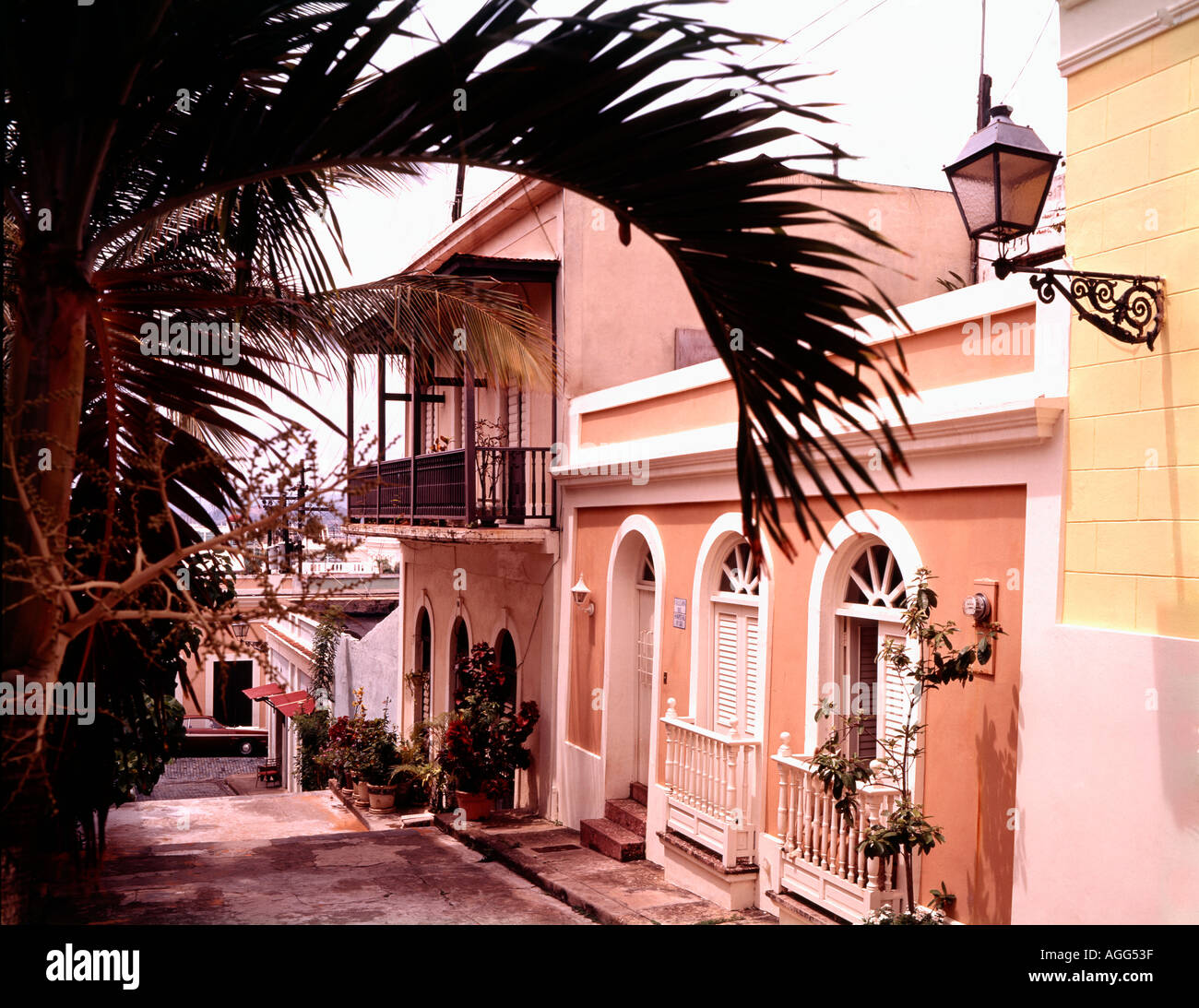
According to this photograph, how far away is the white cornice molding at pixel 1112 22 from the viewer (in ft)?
18.0

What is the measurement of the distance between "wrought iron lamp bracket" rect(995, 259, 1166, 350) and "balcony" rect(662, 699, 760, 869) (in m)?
4.29

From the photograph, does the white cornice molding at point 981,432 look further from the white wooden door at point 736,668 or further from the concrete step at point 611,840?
the concrete step at point 611,840

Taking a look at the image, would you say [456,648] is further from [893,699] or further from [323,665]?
[893,699]

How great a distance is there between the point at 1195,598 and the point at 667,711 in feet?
16.2

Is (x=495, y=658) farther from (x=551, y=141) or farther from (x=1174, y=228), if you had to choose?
(x=551, y=141)

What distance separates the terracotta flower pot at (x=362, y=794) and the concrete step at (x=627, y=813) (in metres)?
4.56

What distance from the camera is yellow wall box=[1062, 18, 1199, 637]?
17.4 feet

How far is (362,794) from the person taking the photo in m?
14.5

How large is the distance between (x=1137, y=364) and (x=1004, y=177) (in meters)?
1.12

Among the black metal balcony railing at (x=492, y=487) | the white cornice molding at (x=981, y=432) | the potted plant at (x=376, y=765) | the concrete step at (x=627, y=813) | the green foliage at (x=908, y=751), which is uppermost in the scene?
the white cornice molding at (x=981, y=432)

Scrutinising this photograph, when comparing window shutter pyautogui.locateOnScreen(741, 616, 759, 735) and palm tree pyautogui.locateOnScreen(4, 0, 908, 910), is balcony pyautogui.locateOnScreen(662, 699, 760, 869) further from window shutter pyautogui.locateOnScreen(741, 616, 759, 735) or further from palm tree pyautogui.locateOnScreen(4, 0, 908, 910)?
palm tree pyautogui.locateOnScreen(4, 0, 908, 910)

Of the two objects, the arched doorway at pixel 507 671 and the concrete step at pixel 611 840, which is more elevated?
the arched doorway at pixel 507 671

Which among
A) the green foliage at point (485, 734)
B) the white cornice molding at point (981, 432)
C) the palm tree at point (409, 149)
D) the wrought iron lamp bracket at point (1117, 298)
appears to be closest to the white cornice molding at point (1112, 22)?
the wrought iron lamp bracket at point (1117, 298)

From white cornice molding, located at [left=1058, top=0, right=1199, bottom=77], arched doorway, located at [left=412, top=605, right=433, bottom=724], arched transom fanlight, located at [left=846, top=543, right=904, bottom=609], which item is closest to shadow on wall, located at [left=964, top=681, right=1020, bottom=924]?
arched transom fanlight, located at [left=846, top=543, right=904, bottom=609]
